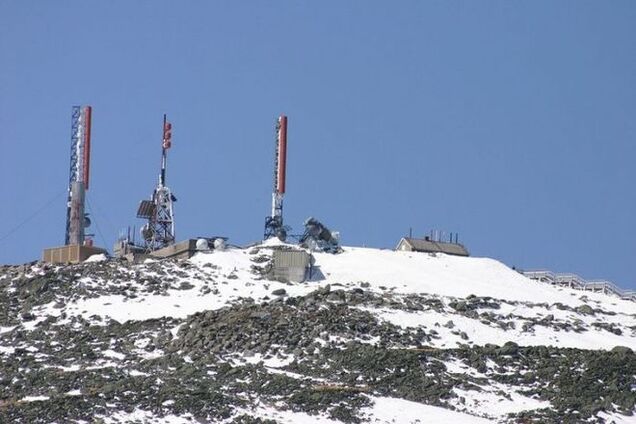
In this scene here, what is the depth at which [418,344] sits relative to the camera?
A: 85.0 meters

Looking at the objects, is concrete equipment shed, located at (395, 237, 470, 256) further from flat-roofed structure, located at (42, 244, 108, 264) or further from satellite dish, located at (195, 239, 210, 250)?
flat-roofed structure, located at (42, 244, 108, 264)

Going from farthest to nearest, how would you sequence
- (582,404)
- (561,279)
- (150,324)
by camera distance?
(561,279) → (150,324) → (582,404)

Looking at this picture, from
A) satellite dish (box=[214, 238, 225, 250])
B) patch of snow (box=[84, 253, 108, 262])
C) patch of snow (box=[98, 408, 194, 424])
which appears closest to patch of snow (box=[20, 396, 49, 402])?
patch of snow (box=[98, 408, 194, 424])

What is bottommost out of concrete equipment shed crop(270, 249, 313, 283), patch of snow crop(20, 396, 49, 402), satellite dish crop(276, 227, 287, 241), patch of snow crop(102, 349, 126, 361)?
patch of snow crop(20, 396, 49, 402)

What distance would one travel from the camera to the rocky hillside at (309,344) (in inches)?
2950

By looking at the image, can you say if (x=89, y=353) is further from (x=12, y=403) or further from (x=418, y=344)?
(x=418, y=344)

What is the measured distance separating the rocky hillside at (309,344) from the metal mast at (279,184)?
5082mm

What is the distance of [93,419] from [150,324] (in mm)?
17562

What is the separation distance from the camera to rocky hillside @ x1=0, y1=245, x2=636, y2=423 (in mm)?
74938

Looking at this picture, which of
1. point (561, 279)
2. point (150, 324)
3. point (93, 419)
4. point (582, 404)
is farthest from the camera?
point (561, 279)

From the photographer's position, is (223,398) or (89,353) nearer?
(223,398)

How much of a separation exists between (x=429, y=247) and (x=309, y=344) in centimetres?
3048

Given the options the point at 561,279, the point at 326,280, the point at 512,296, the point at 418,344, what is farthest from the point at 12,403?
the point at 561,279

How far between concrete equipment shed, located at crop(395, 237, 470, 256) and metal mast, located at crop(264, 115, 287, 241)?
823cm
